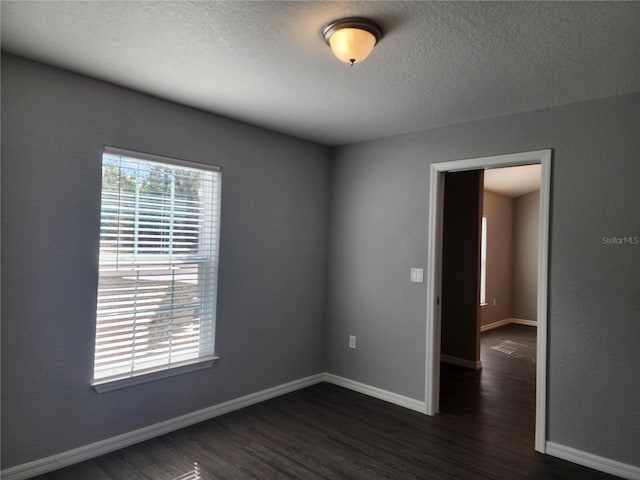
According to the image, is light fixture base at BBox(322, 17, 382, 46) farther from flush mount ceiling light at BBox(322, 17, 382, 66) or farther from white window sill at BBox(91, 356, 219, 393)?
white window sill at BBox(91, 356, 219, 393)

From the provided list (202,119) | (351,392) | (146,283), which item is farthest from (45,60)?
(351,392)

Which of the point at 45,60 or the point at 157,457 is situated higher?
the point at 45,60

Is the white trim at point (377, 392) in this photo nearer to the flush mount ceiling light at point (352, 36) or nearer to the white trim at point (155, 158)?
the white trim at point (155, 158)

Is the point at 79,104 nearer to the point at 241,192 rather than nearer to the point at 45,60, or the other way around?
the point at 45,60

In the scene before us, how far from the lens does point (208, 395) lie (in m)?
3.32

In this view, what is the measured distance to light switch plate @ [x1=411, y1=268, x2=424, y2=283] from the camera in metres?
3.63

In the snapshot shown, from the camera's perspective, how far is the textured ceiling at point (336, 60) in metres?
1.80

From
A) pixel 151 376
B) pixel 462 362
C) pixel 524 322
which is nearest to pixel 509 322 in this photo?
pixel 524 322

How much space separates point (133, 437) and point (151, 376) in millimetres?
417

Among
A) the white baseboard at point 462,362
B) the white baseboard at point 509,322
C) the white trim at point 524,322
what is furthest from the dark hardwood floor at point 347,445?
the white trim at point 524,322

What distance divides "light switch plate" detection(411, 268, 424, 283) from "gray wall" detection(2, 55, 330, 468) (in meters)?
1.36

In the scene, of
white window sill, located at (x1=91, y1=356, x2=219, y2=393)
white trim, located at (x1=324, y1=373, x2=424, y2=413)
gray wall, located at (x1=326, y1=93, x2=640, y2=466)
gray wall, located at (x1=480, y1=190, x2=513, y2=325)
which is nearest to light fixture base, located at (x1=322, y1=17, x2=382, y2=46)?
gray wall, located at (x1=326, y1=93, x2=640, y2=466)

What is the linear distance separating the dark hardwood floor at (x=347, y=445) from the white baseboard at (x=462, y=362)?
0.87m

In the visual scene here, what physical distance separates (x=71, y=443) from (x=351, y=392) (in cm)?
239
